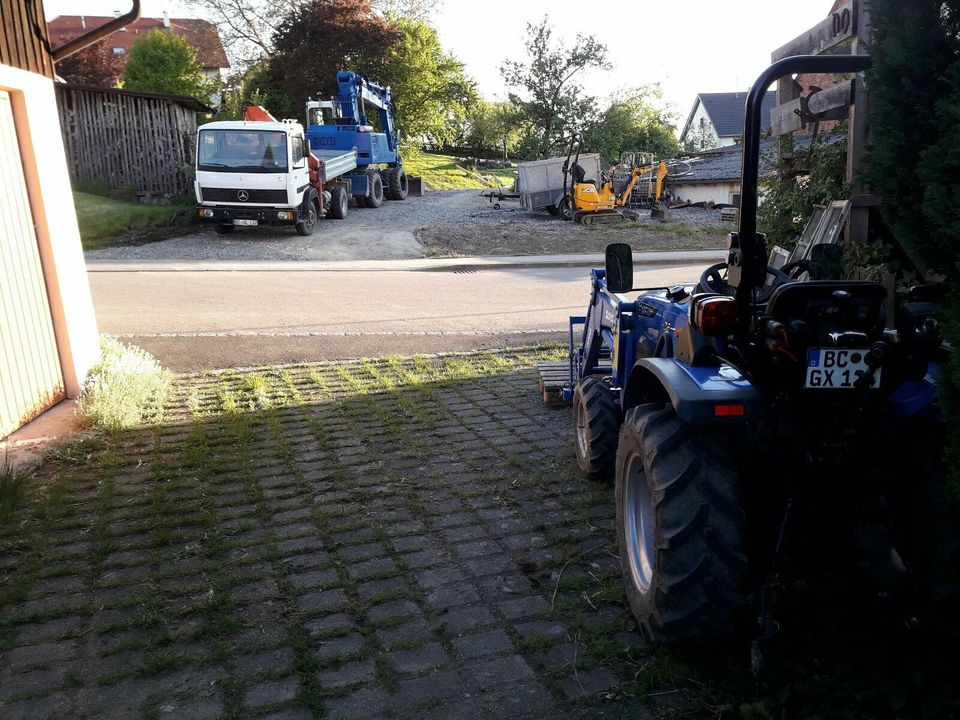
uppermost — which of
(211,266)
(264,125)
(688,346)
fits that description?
(264,125)

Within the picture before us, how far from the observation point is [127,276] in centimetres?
1461

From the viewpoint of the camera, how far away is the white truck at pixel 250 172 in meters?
19.0

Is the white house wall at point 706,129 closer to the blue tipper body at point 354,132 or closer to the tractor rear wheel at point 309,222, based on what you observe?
the blue tipper body at point 354,132

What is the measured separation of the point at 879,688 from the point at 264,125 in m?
18.6

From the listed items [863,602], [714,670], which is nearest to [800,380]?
[863,602]

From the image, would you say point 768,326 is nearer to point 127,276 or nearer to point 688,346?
point 688,346

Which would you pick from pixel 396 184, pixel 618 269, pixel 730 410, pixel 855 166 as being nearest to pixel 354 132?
pixel 396 184

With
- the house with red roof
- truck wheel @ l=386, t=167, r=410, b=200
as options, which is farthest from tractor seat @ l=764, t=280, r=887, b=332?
the house with red roof

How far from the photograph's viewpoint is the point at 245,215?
764 inches

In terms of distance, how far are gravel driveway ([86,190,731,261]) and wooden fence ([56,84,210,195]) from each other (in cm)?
445

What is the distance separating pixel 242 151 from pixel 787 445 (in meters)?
18.3

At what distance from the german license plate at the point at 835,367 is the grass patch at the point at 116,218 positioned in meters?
19.1

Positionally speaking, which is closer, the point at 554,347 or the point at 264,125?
the point at 554,347

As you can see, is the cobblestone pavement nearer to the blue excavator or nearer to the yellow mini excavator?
the yellow mini excavator
